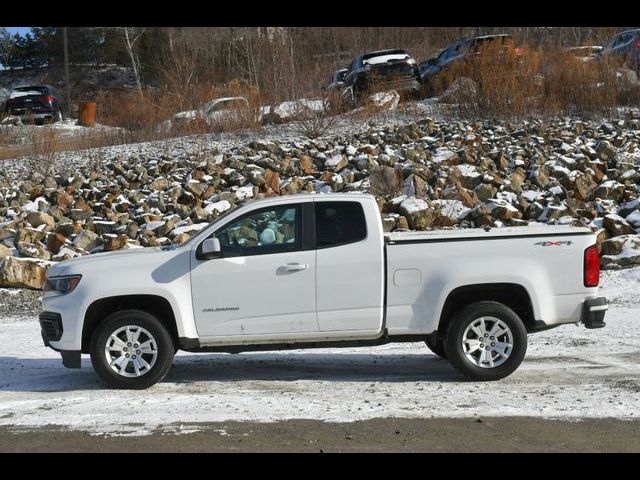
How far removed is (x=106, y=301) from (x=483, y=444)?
3918 mm

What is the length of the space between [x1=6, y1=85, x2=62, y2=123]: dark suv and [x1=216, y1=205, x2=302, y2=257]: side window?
27.6 meters

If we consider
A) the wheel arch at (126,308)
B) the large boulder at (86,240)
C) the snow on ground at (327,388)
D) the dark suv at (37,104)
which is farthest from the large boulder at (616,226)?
the dark suv at (37,104)

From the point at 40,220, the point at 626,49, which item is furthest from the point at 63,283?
the point at 626,49

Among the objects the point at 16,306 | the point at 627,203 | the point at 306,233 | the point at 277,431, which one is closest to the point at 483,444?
the point at 277,431

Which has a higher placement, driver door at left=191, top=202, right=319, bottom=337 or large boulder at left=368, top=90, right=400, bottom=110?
large boulder at left=368, top=90, right=400, bottom=110

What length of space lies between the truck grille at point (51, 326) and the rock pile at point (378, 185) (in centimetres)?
650

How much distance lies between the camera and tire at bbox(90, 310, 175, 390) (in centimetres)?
849

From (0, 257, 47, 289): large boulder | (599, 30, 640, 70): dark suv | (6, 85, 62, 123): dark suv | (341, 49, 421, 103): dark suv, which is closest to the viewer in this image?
(0, 257, 47, 289): large boulder

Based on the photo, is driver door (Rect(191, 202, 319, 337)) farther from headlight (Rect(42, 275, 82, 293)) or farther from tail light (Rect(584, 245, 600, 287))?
tail light (Rect(584, 245, 600, 287))

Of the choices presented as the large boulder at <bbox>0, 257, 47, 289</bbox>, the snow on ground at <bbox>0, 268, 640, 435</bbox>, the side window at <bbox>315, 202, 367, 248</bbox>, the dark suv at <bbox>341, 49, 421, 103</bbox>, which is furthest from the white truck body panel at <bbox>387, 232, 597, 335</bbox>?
the dark suv at <bbox>341, 49, 421, 103</bbox>

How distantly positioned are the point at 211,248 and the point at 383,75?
19330 millimetres

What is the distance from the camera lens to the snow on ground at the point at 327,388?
752 cm

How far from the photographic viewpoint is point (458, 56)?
2930 cm

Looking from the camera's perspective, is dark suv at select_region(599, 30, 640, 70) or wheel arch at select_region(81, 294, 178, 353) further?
dark suv at select_region(599, 30, 640, 70)
